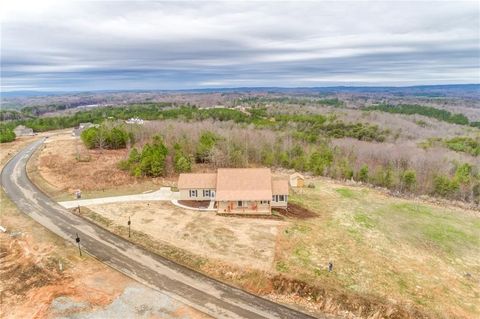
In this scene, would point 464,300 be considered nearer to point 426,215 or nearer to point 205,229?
point 426,215

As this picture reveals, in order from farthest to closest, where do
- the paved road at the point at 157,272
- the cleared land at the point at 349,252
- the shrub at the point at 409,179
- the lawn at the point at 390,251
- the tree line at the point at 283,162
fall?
the shrub at the point at 409,179 → the tree line at the point at 283,162 → the lawn at the point at 390,251 → the cleared land at the point at 349,252 → the paved road at the point at 157,272

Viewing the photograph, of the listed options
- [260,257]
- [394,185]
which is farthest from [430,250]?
[394,185]

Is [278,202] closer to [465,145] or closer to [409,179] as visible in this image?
[409,179]

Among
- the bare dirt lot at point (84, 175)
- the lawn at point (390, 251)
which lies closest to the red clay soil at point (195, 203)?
the bare dirt lot at point (84, 175)

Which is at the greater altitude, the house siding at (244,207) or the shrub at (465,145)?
the shrub at (465,145)

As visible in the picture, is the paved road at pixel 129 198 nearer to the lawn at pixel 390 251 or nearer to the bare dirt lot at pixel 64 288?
the bare dirt lot at pixel 64 288

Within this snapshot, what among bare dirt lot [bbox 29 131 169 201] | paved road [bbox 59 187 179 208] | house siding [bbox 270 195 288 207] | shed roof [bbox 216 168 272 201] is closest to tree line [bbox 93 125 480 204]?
bare dirt lot [bbox 29 131 169 201]
